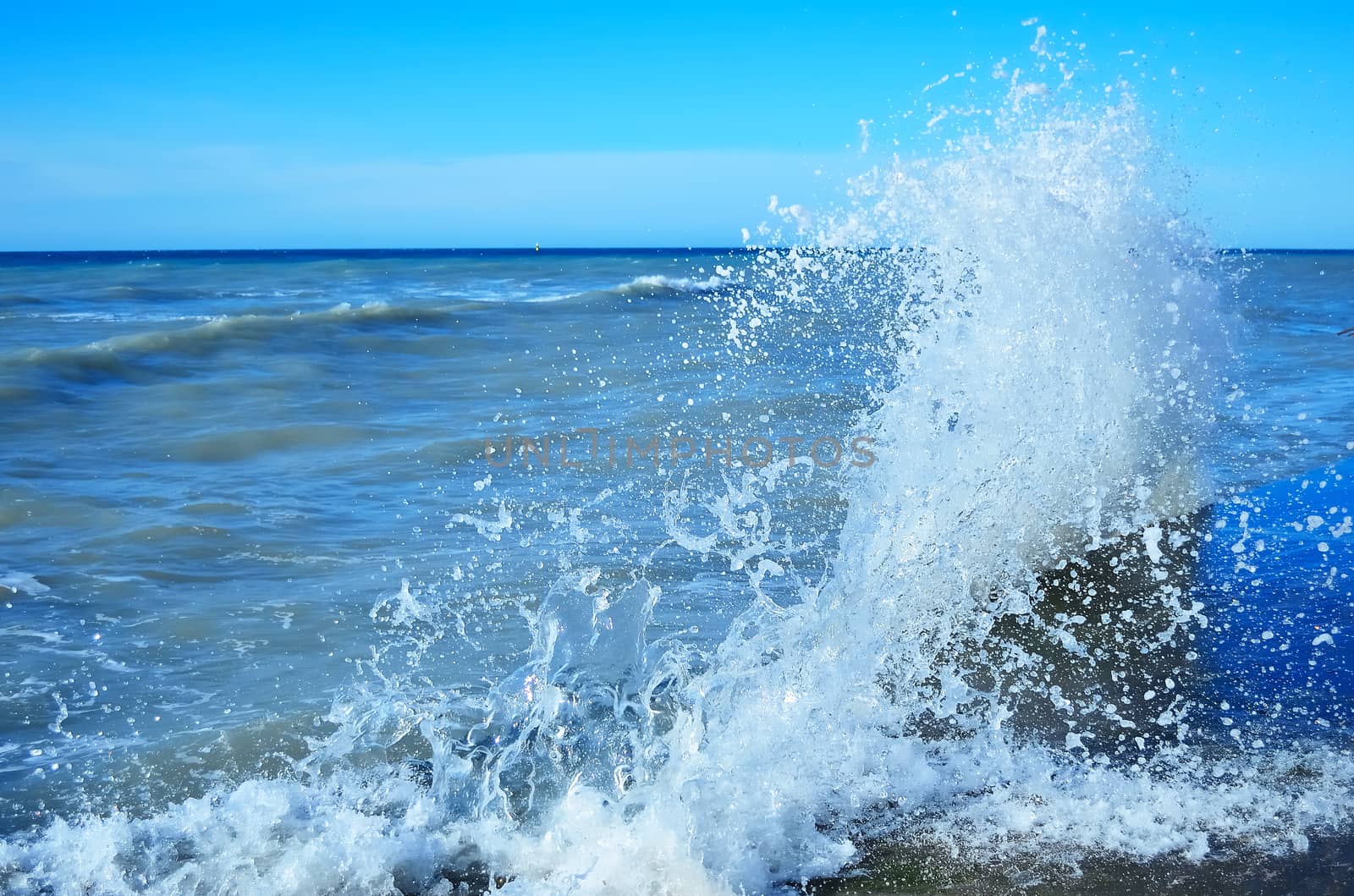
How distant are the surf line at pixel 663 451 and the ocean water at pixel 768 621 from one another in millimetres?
56

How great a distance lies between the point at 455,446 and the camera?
8.27 m

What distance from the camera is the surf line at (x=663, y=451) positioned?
25.1 feet

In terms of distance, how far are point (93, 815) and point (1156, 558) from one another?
4.46 metres

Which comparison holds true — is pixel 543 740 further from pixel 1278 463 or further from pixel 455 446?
pixel 1278 463

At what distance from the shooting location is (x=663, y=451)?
316 inches

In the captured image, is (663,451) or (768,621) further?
(663,451)

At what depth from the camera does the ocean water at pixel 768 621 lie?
2938mm

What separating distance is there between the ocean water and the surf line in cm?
6

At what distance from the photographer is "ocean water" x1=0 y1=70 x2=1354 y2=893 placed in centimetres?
294

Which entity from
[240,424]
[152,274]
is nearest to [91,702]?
[240,424]

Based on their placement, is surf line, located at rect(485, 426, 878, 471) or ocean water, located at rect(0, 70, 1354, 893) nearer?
ocean water, located at rect(0, 70, 1354, 893)

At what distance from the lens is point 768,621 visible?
3.88 meters

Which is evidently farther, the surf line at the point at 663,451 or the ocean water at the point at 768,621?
the surf line at the point at 663,451

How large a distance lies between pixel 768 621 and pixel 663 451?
4.21m
